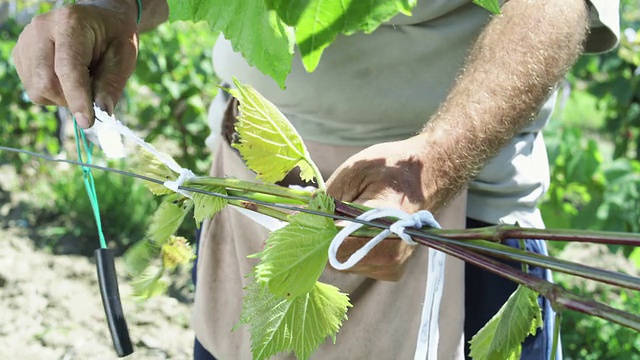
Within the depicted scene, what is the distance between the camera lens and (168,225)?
1040mm

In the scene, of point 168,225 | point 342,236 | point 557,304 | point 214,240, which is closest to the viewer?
point 557,304

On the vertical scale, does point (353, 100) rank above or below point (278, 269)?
above

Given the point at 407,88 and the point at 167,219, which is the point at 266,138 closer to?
the point at 167,219

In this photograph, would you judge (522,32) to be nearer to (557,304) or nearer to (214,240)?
(557,304)

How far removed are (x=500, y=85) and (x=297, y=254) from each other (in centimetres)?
45

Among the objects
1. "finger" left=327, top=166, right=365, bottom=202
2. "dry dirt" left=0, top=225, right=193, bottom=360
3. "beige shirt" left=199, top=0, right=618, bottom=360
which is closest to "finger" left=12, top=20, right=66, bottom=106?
"beige shirt" left=199, top=0, right=618, bottom=360

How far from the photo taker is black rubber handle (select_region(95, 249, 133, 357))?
45.3 inches

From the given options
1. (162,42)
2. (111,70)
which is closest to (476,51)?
(111,70)

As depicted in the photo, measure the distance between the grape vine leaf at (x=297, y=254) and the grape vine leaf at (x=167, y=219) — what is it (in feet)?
0.85

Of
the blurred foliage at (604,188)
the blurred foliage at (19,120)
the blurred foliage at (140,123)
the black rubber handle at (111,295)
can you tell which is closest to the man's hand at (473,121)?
the black rubber handle at (111,295)

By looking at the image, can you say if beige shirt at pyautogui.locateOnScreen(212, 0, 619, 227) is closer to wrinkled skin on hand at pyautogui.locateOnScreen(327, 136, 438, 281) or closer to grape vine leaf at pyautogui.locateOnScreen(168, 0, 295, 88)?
wrinkled skin on hand at pyautogui.locateOnScreen(327, 136, 438, 281)

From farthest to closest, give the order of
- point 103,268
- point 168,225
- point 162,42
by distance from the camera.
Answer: point 162,42 → point 103,268 → point 168,225

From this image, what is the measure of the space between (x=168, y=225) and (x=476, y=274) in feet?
2.04

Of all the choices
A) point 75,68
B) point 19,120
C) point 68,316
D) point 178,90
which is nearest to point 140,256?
point 75,68
